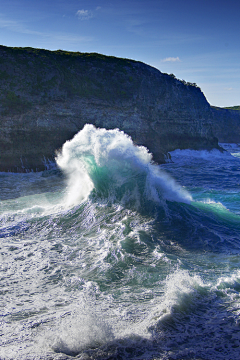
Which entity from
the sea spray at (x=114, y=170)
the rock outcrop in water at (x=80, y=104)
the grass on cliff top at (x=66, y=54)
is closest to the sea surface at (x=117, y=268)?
the sea spray at (x=114, y=170)

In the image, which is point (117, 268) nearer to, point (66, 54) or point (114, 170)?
point (114, 170)

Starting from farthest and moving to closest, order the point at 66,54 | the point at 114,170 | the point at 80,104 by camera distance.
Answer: the point at 66,54
the point at 80,104
the point at 114,170

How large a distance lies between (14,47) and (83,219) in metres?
28.0

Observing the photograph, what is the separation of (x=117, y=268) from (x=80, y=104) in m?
26.0

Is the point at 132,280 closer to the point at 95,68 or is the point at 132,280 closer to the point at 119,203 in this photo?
the point at 119,203

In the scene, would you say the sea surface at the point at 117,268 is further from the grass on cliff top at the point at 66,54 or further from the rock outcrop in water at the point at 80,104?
the grass on cliff top at the point at 66,54

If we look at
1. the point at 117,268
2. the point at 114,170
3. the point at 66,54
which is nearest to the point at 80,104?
the point at 66,54

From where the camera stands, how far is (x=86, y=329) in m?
3.93

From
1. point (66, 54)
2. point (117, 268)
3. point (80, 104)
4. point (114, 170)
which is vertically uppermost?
point (66, 54)

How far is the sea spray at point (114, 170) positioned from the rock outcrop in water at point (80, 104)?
577 inches

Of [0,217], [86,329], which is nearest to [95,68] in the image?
[0,217]

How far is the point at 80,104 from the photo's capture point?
29453mm

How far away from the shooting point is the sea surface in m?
3.79

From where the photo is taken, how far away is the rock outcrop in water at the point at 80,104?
2562cm
